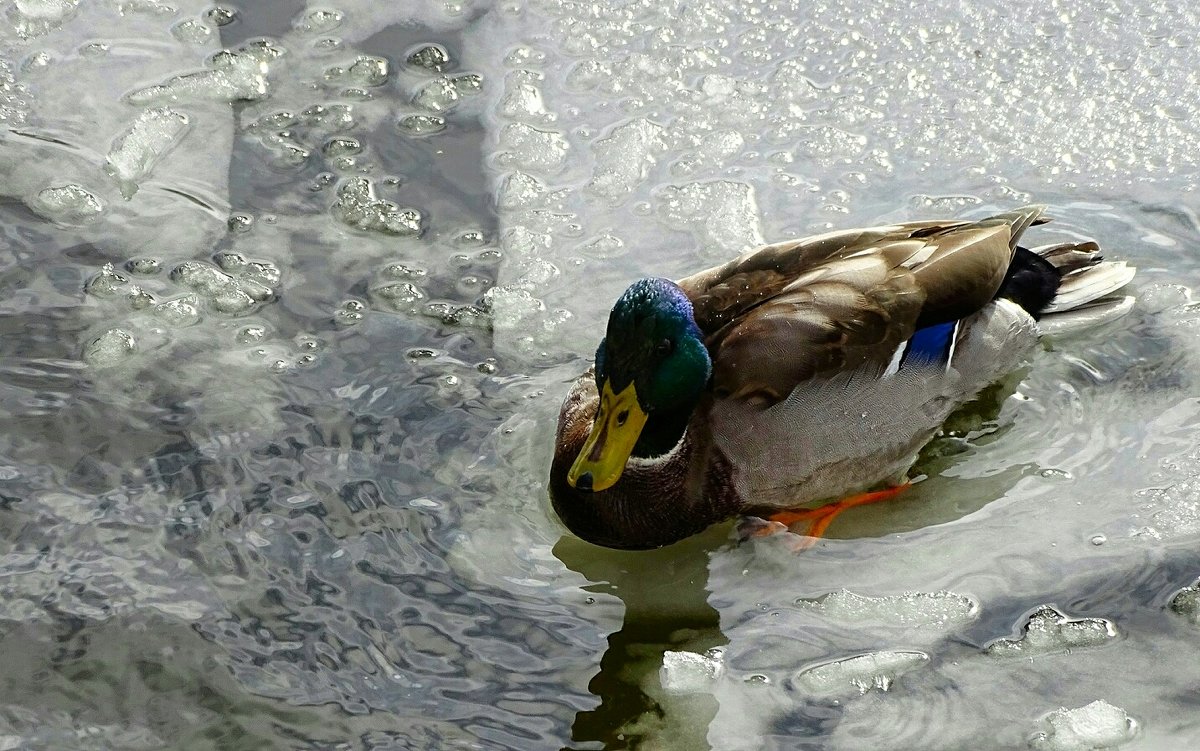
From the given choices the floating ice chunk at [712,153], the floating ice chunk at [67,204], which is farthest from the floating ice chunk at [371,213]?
the floating ice chunk at [712,153]

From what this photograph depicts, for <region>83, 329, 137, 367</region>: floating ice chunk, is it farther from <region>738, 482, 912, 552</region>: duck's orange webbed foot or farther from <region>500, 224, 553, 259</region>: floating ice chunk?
<region>738, 482, 912, 552</region>: duck's orange webbed foot

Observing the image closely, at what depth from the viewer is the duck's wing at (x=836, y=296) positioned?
384 cm

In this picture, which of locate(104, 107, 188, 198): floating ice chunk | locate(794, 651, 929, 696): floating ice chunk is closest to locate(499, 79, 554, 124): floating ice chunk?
locate(104, 107, 188, 198): floating ice chunk

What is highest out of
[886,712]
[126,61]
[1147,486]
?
[126,61]

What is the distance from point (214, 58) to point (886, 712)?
370cm

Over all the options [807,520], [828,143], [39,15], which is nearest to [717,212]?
[828,143]

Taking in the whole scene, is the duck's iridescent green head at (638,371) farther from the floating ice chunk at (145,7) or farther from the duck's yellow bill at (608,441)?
the floating ice chunk at (145,7)

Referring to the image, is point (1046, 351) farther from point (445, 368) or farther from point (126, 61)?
point (126, 61)

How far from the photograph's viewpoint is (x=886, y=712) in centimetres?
335

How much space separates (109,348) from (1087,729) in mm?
2968

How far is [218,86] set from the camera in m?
5.33

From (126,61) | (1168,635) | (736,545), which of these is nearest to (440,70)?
(126,61)

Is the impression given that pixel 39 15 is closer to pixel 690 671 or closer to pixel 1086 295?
pixel 690 671

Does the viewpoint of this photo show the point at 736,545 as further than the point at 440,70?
No
